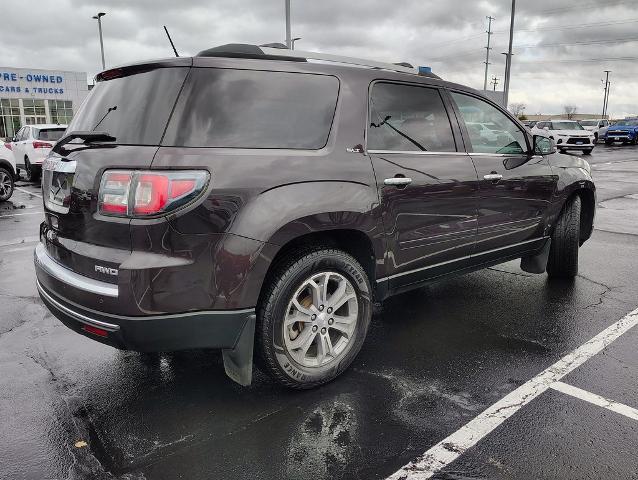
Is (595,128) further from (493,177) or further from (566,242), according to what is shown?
(493,177)

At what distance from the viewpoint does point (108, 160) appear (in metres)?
2.55

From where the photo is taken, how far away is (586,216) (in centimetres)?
541

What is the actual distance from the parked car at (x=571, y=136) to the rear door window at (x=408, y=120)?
24.6 meters

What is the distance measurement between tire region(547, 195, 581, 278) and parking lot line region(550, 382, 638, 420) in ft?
7.28

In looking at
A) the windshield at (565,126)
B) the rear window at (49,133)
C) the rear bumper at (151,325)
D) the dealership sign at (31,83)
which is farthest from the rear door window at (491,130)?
the dealership sign at (31,83)

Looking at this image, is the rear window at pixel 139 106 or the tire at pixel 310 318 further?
the tire at pixel 310 318

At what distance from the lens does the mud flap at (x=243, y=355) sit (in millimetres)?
2682

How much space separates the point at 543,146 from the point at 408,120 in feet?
6.05

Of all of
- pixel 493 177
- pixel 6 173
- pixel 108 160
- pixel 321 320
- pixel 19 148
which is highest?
pixel 108 160

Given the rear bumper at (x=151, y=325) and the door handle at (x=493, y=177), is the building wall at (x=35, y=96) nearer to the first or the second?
the door handle at (x=493, y=177)

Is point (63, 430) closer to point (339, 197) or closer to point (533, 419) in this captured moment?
point (339, 197)

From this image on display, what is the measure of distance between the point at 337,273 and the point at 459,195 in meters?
1.20

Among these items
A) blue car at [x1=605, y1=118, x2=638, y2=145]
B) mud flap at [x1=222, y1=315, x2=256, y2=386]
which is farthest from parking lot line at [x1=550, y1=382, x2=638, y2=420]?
blue car at [x1=605, y1=118, x2=638, y2=145]

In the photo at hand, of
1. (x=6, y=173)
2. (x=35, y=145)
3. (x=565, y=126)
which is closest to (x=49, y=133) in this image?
(x=35, y=145)
